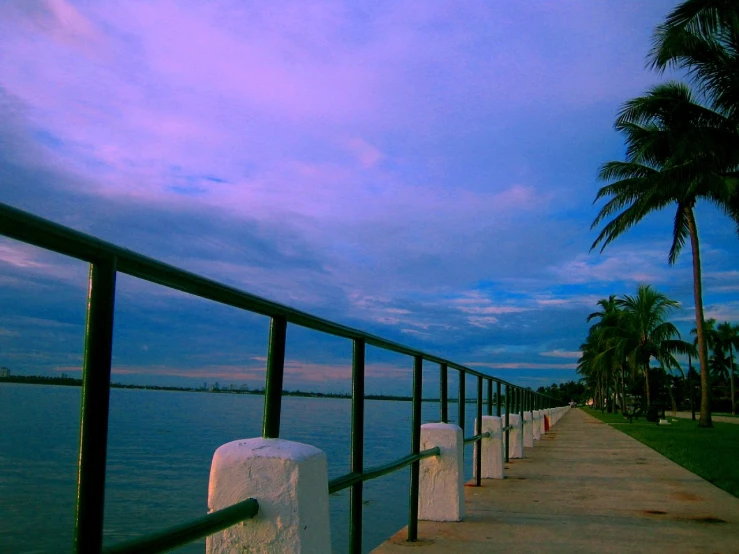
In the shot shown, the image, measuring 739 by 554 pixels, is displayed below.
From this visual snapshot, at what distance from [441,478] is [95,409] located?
13.1 ft

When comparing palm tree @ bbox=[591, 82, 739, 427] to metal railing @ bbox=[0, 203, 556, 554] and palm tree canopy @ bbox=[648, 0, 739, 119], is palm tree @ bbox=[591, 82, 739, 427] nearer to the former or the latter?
palm tree canopy @ bbox=[648, 0, 739, 119]

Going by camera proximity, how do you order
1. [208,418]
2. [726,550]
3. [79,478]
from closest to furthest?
[79,478] < [208,418] < [726,550]

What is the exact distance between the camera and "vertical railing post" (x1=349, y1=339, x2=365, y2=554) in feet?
10.8

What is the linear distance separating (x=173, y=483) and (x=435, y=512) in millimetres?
2281

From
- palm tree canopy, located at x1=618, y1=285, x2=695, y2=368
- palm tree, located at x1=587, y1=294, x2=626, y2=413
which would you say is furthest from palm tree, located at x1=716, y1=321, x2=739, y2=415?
palm tree canopy, located at x1=618, y1=285, x2=695, y2=368

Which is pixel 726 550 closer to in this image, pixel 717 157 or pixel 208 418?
pixel 208 418

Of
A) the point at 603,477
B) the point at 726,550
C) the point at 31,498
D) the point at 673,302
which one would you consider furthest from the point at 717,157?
the point at 673,302

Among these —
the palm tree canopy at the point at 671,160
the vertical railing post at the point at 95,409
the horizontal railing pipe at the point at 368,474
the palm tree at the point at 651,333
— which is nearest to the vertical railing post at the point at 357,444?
the horizontal railing pipe at the point at 368,474

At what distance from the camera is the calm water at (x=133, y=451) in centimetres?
166

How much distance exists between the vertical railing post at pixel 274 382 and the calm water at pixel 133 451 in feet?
0.86

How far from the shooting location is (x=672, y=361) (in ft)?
133

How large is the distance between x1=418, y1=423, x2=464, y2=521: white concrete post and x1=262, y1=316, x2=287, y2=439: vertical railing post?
9.69 feet

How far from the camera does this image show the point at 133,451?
3.95 metres

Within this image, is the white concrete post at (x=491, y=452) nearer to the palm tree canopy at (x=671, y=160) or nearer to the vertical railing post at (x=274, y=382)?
the vertical railing post at (x=274, y=382)
